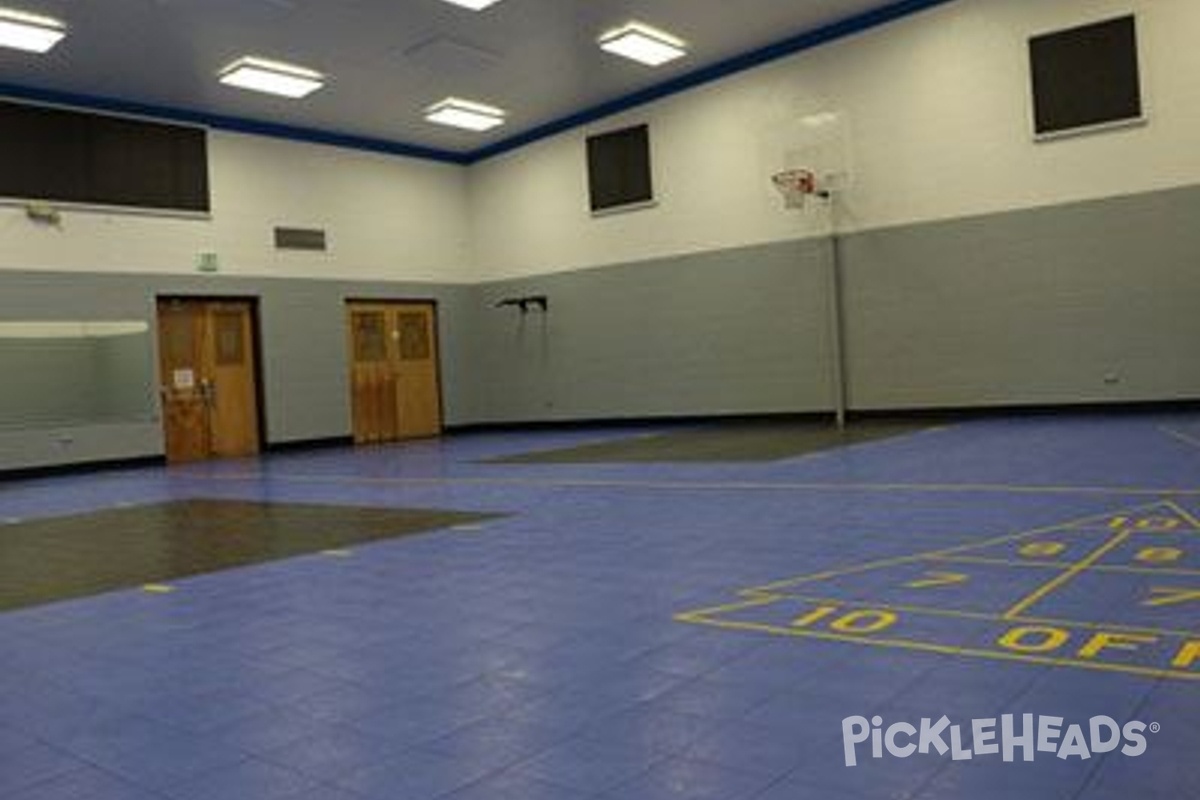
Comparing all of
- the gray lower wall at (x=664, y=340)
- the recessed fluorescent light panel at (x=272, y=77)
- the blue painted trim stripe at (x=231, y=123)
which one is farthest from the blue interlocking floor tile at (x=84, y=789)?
the blue painted trim stripe at (x=231, y=123)

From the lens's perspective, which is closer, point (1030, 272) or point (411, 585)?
point (411, 585)

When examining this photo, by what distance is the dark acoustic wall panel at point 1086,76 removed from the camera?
11492 mm

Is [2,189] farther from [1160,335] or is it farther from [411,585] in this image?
[1160,335]

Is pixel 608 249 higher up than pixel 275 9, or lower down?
lower down

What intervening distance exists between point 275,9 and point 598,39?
398cm

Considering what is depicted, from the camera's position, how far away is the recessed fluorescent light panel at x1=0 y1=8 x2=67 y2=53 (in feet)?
35.4

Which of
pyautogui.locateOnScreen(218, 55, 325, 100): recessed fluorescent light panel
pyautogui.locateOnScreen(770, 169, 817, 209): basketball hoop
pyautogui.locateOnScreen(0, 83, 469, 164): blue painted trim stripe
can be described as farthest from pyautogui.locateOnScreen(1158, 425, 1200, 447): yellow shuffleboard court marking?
pyautogui.locateOnScreen(0, 83, 469, 164): blue painted trim stripe

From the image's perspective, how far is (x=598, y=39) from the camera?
12906 millimetres

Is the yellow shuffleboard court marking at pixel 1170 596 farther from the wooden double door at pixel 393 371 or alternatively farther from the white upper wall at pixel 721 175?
the wooden double door at pixel 393 371

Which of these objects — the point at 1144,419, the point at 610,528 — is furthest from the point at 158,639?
the point at 1144,419

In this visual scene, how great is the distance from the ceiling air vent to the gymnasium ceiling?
5.45 feet

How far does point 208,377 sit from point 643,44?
8.08m

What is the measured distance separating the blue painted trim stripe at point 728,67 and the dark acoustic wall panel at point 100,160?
5.36m

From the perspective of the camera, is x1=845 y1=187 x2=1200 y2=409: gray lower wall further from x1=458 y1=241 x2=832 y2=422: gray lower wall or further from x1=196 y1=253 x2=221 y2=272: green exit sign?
x1=196 y1=253 x2=221 y2=272: green exit sign
